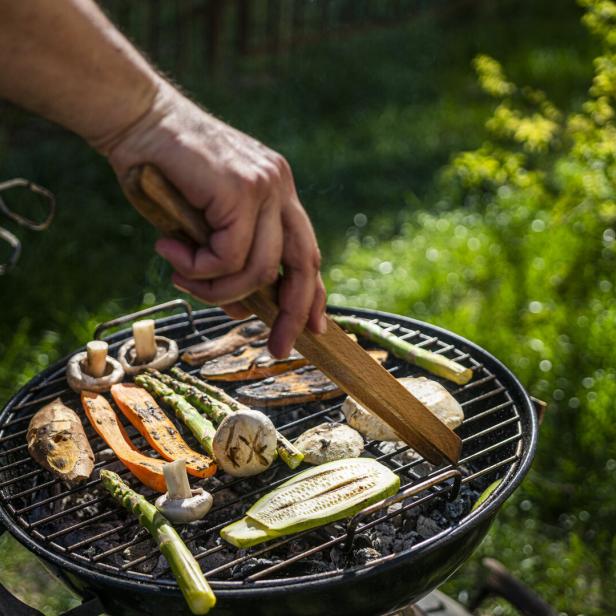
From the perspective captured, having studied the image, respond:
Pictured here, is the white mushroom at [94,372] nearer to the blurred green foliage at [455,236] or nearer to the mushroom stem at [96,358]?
the mushroom stem at [96,358]

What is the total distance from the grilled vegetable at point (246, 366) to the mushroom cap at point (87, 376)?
0.32 metres

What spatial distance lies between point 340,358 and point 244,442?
41 centimetres

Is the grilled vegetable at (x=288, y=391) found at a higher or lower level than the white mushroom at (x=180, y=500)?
lower

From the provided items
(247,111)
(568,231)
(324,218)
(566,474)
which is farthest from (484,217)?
(247,111)

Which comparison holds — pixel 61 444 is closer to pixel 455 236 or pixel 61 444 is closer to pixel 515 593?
pixel 515 593

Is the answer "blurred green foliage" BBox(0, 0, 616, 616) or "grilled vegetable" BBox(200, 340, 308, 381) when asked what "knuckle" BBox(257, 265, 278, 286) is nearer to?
"grilled vegetable" BBox(200, 340, 308, 381)

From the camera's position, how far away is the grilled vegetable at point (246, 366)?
287 cm

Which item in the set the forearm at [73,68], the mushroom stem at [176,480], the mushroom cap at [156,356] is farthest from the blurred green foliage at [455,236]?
the forearm at [73,68]

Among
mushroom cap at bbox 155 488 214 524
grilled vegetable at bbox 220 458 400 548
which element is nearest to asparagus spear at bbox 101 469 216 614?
mushroom cap at bbox 155 488 214 524

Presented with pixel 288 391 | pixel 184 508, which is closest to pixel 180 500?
pixel 184 508

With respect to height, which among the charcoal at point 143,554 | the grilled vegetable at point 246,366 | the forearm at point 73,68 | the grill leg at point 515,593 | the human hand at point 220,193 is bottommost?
the grill leg at point 515,593

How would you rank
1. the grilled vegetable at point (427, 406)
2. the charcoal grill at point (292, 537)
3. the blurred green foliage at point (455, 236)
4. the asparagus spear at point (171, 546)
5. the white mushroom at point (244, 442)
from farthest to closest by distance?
the blurred green foliage at point (455, 236)
the grilled vegetable at point (427, 406)
the white mushroom at point (244, 442)
the charcoal grill at point (292, 537)
the asparagus spear at point (171, 546)

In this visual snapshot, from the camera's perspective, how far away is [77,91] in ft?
5.39

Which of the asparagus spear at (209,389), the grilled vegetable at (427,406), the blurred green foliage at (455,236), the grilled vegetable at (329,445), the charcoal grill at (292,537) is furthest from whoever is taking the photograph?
the blurred green foliage at (455,236)
